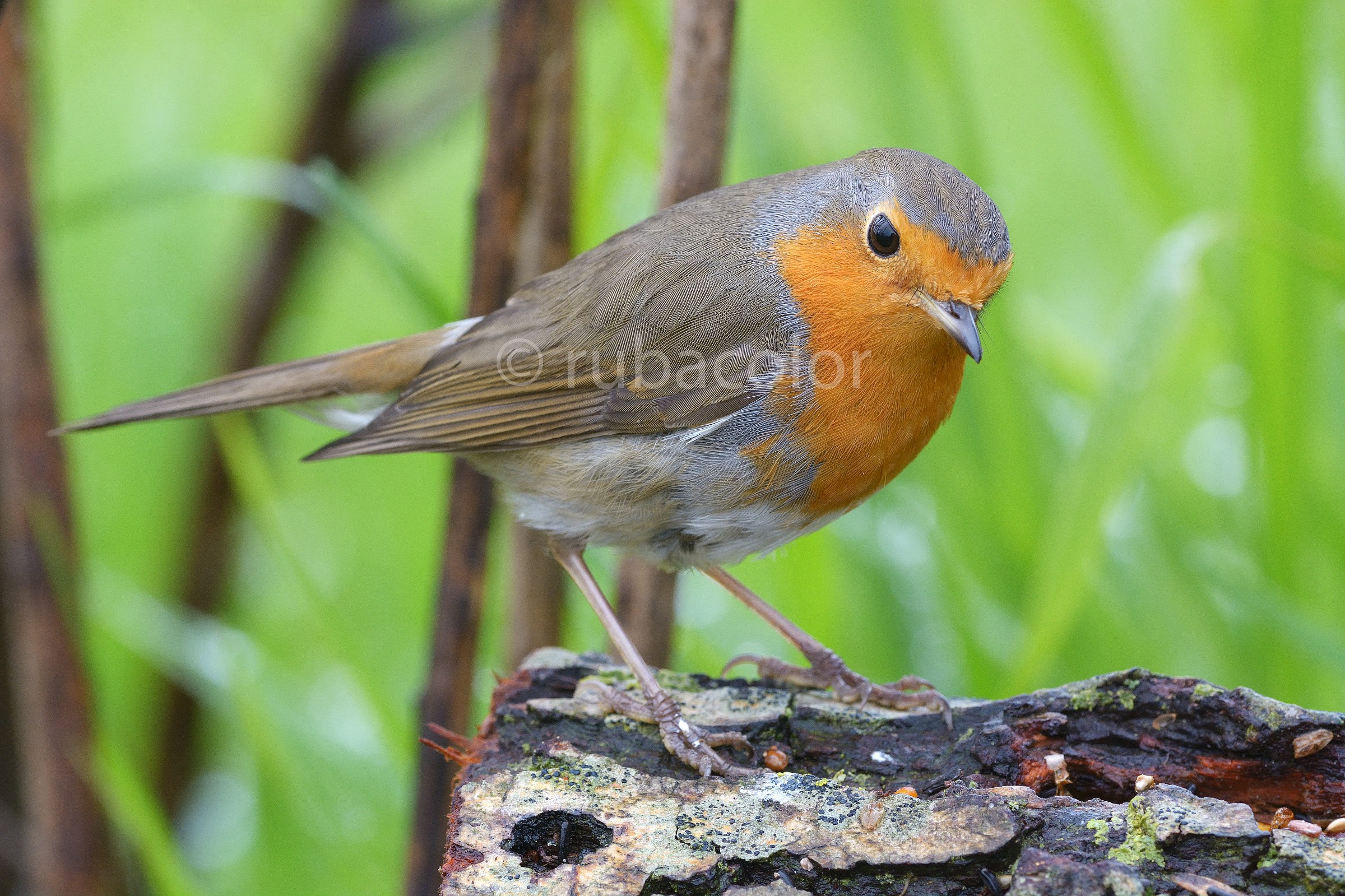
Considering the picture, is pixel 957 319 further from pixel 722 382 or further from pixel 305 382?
pixel 305 382

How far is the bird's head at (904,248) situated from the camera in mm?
2311

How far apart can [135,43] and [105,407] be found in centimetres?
237

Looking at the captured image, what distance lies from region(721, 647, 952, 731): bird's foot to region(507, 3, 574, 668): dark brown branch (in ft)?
1.78

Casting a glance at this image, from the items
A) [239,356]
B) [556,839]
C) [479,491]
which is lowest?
[556,839]

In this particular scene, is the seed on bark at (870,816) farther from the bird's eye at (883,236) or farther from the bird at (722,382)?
the bird's eye at (883,236)

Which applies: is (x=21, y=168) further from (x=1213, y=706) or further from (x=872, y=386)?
(x=1213, y=706)

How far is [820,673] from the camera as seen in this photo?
8.85ft

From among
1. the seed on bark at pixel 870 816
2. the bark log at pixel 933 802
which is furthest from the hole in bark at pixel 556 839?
the seed on bark at pixel 870 816

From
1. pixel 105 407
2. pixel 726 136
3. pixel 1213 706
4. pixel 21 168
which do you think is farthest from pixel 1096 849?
pixel 105 407

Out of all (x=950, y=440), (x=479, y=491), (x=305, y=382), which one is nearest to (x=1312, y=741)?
(x=950, y=440)

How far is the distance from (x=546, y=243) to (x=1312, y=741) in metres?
2.03

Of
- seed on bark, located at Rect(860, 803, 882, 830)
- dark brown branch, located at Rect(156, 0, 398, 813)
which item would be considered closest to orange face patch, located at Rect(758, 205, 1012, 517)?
seed on bark, located at Rect(860, 803, 882, 830)

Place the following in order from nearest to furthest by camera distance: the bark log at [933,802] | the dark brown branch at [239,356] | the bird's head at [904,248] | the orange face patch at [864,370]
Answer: the bark log at [933,802]
the bird's head at [904,248]
the orange face patch at [864,370]
the dark brown branch at [239,356]

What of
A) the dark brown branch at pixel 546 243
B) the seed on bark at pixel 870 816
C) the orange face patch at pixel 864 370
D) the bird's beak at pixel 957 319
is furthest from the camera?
the dark brown branch at pixel 546 243
